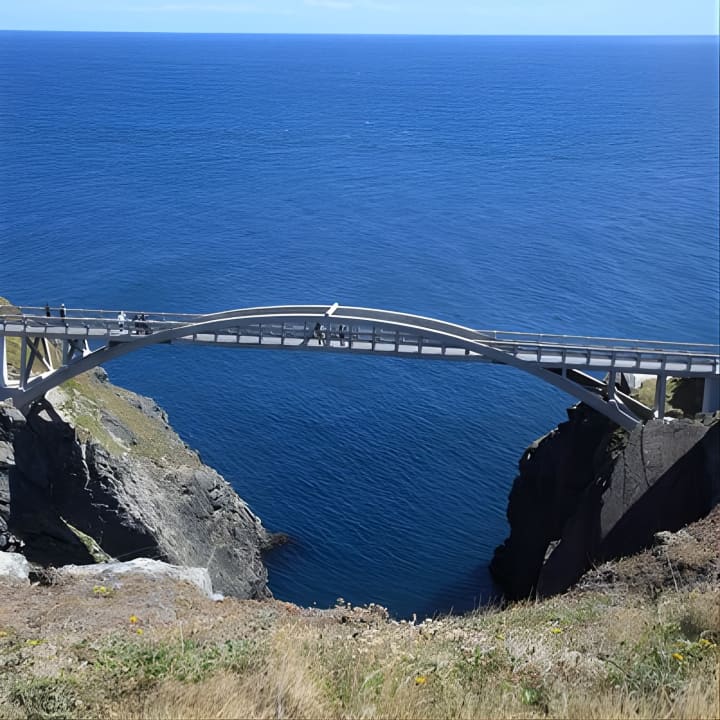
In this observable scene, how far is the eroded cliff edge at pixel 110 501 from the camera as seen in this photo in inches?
1519

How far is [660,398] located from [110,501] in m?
23.5

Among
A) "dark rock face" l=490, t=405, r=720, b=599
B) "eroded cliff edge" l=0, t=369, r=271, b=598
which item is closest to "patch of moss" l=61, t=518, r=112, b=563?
"eroded cliff edge" l=0, t=369, r=271, b=598

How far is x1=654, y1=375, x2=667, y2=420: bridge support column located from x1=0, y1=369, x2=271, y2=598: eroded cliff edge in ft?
61.7

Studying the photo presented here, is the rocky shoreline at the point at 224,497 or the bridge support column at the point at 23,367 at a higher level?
the bridge support column at the point at 23,367

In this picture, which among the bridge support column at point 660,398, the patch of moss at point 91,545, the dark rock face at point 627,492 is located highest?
the bridge support column at point 660,398

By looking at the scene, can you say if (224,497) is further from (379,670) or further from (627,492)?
(379,670)

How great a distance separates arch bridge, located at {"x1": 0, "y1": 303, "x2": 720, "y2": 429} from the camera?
3928 cm

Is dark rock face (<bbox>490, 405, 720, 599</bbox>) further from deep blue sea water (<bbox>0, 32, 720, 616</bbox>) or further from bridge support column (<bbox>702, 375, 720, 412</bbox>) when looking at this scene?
deep blue sea water (<bbox>0, 32, 720, 616</bbox>)

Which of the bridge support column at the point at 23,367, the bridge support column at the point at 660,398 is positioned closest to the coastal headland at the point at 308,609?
the bridge support column at the point at 23,367

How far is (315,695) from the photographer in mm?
11906

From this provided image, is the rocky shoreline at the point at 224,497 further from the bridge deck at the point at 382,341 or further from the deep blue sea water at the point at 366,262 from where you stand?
the bridge deck at the point at 382,341

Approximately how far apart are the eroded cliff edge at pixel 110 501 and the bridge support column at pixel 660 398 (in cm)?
1880

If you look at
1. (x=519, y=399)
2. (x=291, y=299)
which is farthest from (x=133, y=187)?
(x=519, y=399)

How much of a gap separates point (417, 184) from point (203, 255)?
34.5 metres
